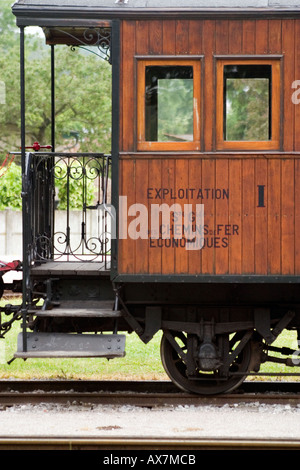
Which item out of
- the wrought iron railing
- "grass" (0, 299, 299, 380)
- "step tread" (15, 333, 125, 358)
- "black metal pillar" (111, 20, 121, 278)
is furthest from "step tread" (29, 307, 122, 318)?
"grass" (0, 299, 299, 380)

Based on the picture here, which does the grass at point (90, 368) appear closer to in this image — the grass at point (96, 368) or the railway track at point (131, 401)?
the grass at point (96, 368)

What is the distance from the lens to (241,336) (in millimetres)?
8195

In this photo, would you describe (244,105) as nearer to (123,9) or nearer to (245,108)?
(245,108)

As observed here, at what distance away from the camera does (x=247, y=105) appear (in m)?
7.48

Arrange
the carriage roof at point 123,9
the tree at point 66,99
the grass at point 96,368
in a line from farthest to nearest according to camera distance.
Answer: the tree at point 66,99
the grass at point 96,368
the carriage roof at point 123,9

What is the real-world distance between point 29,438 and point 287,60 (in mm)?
4323

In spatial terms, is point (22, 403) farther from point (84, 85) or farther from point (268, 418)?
point (84, 85)

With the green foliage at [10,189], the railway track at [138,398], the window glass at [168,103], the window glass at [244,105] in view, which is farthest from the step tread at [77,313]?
the green foliage at [10,189]

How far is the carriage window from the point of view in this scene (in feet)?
24.3

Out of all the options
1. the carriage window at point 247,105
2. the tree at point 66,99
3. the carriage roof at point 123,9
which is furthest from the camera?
the tree at point 66,99

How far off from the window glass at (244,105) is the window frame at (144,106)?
0.89 ft

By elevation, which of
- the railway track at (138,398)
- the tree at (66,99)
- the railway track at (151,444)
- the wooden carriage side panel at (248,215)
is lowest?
the railway track at (138,398)

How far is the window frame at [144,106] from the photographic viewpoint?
291 inches

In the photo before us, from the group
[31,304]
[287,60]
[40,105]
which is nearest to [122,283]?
[31,304]
